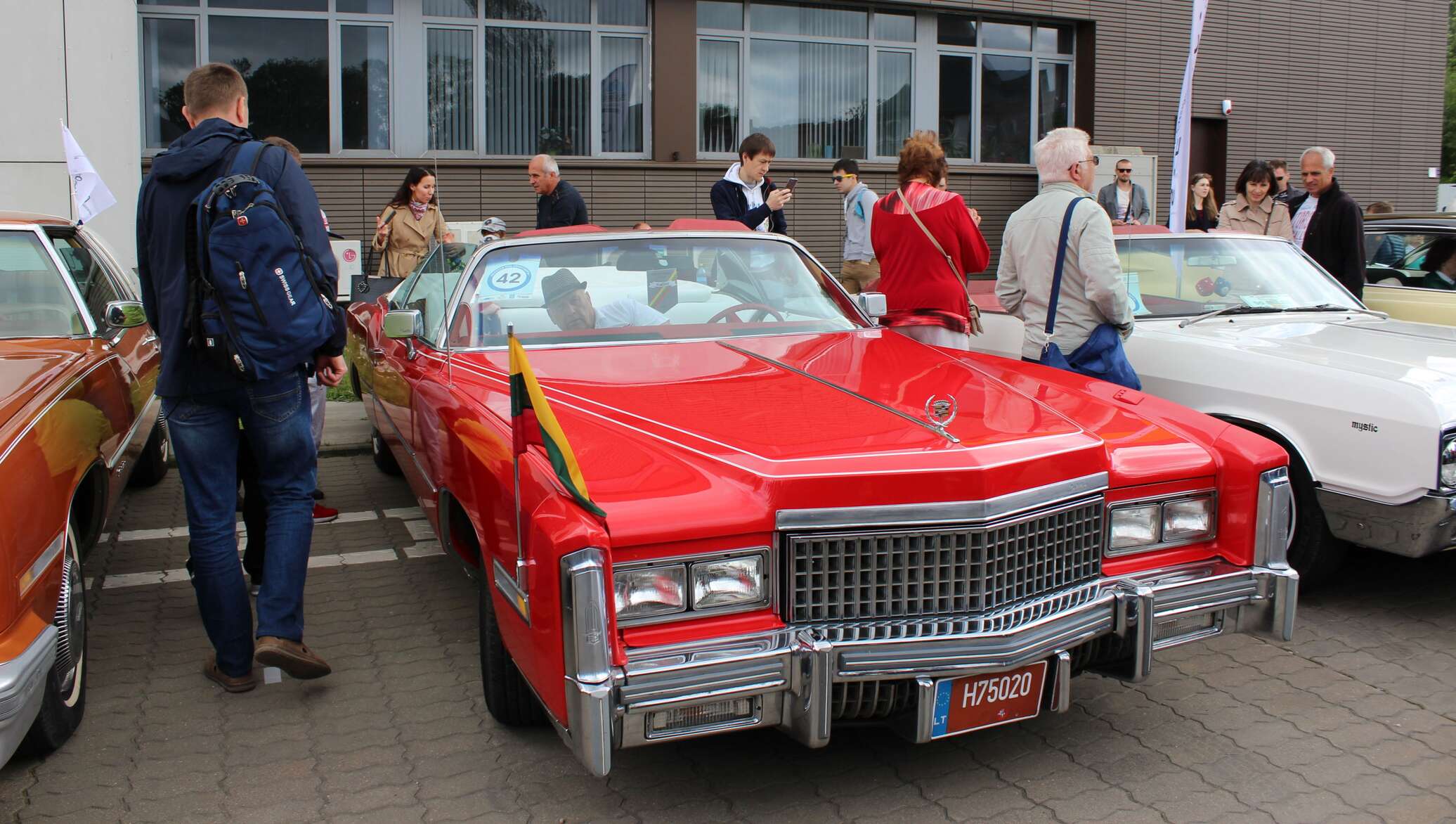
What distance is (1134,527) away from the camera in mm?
3332

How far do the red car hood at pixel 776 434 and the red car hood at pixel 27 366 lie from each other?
4.37ft

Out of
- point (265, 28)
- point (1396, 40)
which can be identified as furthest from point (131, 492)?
point (1396, 40)

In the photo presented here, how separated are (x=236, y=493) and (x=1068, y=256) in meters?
3.32

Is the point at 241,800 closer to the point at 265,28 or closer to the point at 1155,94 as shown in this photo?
the point at 265,28

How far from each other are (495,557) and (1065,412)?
1744 mm

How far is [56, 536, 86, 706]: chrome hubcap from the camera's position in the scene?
11.1ft

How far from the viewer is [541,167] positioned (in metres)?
8.14

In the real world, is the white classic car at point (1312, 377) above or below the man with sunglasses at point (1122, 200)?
below

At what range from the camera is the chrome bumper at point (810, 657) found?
2.61 meters

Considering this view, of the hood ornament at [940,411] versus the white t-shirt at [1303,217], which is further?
the white t-shirt at [1303,217]

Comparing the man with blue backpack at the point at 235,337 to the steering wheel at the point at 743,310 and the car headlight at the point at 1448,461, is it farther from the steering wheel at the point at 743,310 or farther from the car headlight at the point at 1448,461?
the car headlight at the point at 1448,461

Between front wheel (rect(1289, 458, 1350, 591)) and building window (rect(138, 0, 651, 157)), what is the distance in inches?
385

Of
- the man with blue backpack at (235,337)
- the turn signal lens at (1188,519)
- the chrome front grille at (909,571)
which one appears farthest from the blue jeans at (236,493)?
the turn signal lens at (1188,519)

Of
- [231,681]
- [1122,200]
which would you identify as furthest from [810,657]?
[1122,200]
